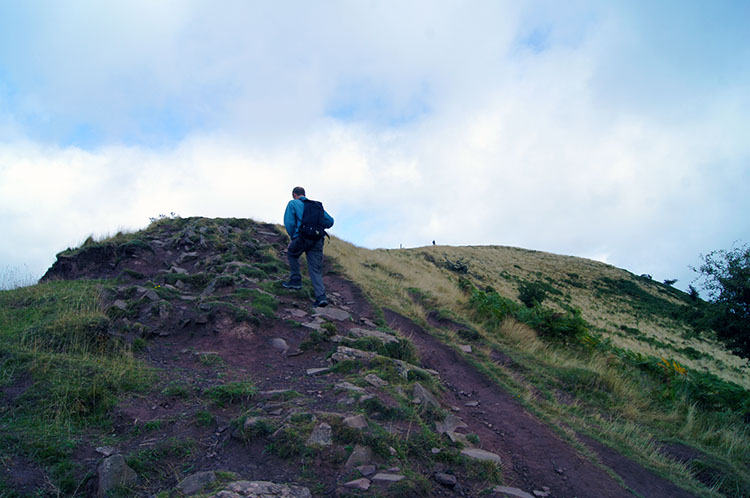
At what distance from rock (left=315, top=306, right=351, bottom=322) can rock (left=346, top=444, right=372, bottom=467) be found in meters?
4.50

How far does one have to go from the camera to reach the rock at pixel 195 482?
3.21 meters

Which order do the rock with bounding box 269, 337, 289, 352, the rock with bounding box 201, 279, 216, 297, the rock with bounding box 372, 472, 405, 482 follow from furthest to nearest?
the rock with bounding box 201, 279, 216, 297 < the rock with bounding box 269, 337, 289, 352 < the rock with bounding box 372, 472, 405, 482

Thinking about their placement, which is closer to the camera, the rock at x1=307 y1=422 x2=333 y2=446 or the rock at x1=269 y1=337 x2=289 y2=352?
the rock at x1=307 y1=422 x2=333 y2=446

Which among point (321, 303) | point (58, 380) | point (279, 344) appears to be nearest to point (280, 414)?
point (58, 380)

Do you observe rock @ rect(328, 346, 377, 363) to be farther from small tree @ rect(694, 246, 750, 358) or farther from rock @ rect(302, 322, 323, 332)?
small tree @ rect(694, 246, 750, 358)

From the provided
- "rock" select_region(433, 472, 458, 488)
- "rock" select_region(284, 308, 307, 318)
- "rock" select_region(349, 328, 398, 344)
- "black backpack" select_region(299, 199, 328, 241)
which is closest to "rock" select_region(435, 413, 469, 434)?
"rock" select_region(433, 472, 458, 488)

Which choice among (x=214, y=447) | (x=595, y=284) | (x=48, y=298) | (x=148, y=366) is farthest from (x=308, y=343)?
(x=595, y=284)

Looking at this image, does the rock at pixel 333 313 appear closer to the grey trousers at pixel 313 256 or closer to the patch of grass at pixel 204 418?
the grey trousers at pixel 313 256

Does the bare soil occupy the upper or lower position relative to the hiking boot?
lower

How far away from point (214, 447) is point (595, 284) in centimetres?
4824

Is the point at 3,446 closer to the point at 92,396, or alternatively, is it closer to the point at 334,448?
the point at 92,396

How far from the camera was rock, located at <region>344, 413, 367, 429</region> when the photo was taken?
4.01 m

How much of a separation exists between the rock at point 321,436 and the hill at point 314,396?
0.01 metres

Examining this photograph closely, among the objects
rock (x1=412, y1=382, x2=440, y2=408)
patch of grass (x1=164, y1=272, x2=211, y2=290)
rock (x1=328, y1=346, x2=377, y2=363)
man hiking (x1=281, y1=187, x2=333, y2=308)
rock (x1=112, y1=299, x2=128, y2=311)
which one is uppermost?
man hiking (x1=281, y1=187, x2=333, y2=308)
